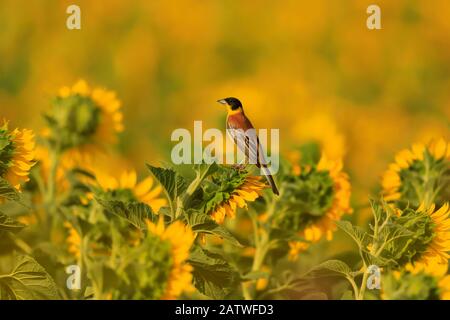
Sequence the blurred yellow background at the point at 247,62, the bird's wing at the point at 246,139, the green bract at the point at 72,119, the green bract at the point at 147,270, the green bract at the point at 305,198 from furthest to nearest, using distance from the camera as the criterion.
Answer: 1. the blurred yellow background at the point at 247,62
2. the green bract at the point at 72,119
3. the green bract at the point at 305,198
4. the bird's wing at the point at 246,139
5. the green bract at the point at 147,270

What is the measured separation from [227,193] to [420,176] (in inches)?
25.1

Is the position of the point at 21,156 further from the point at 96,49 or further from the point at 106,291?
the point at 96,49

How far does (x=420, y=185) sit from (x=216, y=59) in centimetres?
251

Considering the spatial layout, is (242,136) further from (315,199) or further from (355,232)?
(355,232)

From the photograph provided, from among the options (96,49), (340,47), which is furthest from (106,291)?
(340,47)

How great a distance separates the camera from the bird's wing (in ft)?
6.15

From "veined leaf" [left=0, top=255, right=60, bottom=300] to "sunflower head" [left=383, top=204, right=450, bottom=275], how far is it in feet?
1.82

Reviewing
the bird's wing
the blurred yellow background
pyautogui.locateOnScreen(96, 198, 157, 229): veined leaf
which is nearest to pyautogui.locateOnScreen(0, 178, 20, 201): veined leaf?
pyautogui.locateOnScreen(96, 198, 157, 229): veined leaf

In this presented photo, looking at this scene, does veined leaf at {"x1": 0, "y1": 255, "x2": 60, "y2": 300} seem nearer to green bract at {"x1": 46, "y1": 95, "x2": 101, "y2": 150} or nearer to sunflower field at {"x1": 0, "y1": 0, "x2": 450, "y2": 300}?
sunflower field at {"x1": 0, "y1": 0, "x2": 450, "y2": 300}

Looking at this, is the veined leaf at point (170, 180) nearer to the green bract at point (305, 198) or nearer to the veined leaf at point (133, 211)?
the veined leaf at point (133, 211)

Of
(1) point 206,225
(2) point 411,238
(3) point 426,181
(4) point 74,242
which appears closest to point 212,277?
(1) point 206,225

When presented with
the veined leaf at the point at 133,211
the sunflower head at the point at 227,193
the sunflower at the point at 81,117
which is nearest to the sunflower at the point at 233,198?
the sunflower head at the point at 227,193

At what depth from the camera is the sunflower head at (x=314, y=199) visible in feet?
6.71
